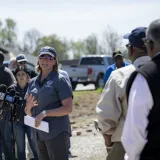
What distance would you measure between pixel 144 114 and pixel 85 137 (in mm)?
6667

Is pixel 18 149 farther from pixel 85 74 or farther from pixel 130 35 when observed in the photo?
pixel 85 74

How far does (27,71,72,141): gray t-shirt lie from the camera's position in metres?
4.69

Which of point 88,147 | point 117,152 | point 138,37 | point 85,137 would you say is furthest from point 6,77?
point 138,37

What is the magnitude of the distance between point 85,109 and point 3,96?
27.7 ft

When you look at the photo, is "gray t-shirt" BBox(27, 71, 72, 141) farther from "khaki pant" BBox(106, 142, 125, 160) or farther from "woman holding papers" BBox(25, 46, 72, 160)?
"khaki pant" BBox(106, 142, 125, 160)

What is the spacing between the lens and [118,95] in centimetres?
356

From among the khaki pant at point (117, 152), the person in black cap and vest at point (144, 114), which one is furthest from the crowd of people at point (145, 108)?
the khaki pant at point (117, 152)

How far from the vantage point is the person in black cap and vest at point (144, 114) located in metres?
2.66

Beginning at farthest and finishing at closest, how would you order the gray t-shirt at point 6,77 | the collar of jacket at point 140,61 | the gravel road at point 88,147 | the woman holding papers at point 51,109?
1. the gravel road at point 88,147
2. the gray t-shirt at point 6,77
3. the woman holding papers at point 51,109
4. the collar of jacket at point 140,61

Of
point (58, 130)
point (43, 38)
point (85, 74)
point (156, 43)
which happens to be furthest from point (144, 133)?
point (43, 38)

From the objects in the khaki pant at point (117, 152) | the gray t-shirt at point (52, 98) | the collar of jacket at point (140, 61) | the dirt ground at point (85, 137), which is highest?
the collar of jacket at point (140, 61)

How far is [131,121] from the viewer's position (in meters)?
2.72

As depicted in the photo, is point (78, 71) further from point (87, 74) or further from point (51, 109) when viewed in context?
point (51, 109)

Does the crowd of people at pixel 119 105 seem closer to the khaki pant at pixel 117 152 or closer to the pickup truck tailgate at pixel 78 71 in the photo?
the khaki pant at pixel 117 152
